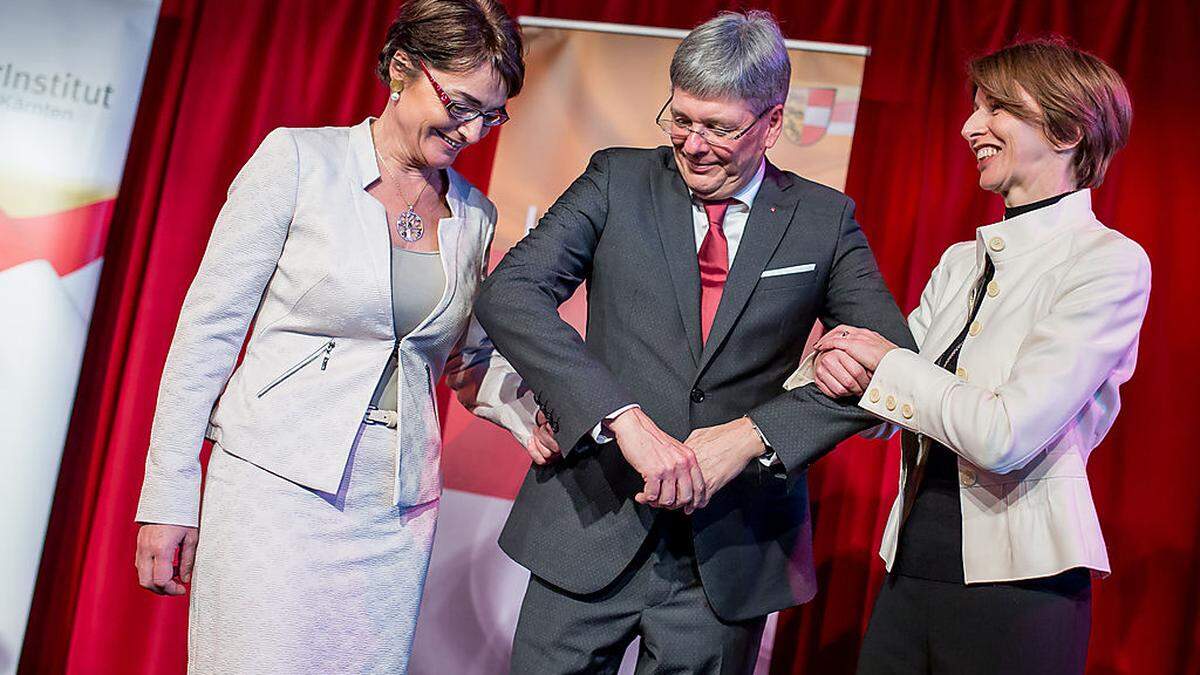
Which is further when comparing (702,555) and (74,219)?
(74,219)

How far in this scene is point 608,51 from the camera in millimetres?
3689

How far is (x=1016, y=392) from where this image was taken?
5.82 ft

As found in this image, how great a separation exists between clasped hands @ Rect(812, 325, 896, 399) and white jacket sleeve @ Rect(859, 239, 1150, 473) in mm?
22

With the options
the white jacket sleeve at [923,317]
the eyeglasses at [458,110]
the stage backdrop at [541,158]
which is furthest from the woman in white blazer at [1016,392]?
the stage backdrop at [541,158]

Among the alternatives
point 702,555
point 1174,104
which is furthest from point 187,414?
point 1174,104

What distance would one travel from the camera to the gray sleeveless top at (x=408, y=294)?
6.77 ft

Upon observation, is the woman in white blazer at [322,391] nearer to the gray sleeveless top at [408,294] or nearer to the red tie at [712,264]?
the gray sleeveless top at [408,294]

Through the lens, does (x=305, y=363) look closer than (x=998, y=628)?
No

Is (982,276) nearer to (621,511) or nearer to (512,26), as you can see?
(621,511)

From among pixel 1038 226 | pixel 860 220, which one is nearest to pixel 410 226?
pixel 1038 226

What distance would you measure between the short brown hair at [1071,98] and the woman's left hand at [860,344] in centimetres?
51

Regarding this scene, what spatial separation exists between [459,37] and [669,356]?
743 millimetres

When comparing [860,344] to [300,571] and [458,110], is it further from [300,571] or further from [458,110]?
[300,571]

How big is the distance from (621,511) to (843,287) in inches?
22.6
